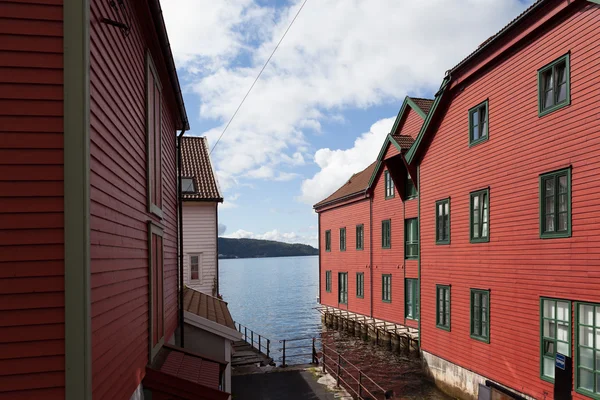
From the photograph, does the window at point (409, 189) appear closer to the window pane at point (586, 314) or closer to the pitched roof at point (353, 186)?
the pitched roof at point (353, 186)

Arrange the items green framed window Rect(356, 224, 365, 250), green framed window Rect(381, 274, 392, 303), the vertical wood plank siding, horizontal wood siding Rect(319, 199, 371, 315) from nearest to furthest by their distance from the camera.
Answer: the vertical wood plank siding < green framed window Rect(381, 274, 392, 303) < horizontal wood siding Rect(319, 199, 371, 315) < green framed window Rect(356, 224, 365, 250)

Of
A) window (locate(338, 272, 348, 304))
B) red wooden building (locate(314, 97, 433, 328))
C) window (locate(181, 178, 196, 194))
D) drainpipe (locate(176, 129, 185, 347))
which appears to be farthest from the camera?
window (locate(338, 272, 348, 304))

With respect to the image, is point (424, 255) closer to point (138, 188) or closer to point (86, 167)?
point (138, 188)

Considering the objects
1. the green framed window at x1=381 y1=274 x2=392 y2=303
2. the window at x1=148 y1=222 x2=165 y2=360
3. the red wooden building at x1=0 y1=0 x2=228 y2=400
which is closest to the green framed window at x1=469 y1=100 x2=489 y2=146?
the window at x1=148 y1=222 x2=165 y2=360

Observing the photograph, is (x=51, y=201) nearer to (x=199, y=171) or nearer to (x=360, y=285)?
(x=199, y=171)

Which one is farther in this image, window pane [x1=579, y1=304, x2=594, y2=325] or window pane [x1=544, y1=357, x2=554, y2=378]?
window pane [x1=544, y1=357, x2=554, y2=378]

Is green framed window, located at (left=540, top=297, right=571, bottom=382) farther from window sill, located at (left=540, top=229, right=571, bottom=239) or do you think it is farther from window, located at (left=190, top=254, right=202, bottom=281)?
window, located at (left=190, top=254, right=202, bottom=281)

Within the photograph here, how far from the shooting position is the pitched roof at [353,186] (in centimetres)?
3394

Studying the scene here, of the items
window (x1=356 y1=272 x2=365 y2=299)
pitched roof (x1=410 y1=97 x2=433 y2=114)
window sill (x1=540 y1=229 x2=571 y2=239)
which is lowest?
window (x1=356 y1=272 x2=365 y2=299)

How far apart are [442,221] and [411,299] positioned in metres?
8.80

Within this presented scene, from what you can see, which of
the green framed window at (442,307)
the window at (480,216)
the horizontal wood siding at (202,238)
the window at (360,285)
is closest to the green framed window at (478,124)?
the window at (480,216)

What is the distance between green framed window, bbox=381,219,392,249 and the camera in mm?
29203

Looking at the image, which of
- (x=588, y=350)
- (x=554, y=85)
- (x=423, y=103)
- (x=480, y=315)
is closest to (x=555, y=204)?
(x=554, y=85)

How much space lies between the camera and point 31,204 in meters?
5.04
